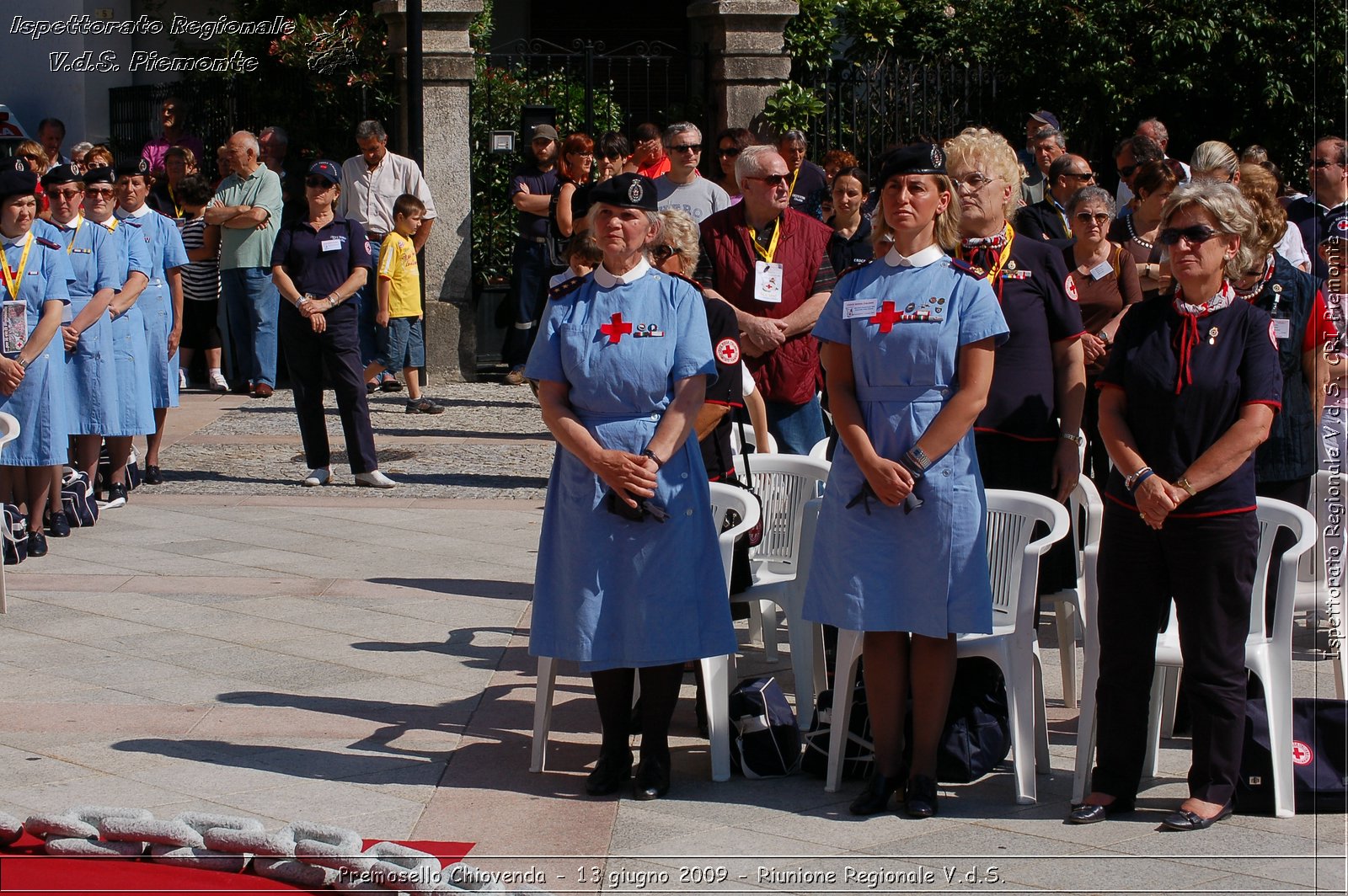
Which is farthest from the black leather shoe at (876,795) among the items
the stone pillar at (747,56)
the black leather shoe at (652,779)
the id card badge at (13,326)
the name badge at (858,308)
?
the stone pillar at (747,56)

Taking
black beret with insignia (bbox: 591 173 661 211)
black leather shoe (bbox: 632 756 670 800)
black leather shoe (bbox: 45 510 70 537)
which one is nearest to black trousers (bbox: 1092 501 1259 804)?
black leather shoe (bbox: 632 756 670 800)

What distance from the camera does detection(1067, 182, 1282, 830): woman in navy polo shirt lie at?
4.78 m

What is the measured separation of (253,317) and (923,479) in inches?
413

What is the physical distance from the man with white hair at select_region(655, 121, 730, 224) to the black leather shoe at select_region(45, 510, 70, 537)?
151 inches

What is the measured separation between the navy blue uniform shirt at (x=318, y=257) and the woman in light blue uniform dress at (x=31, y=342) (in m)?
1.91

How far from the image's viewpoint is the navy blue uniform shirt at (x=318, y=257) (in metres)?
10.6

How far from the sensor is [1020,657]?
17.2ft

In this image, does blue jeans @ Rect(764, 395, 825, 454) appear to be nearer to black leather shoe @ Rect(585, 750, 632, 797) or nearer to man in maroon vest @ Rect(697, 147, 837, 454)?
man in maroon vest @ Rect(697, 147, 837, 454)

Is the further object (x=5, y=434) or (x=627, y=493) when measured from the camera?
(x=5, y=434)

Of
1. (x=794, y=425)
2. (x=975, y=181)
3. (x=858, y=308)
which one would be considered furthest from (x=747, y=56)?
(x=858, y=308)

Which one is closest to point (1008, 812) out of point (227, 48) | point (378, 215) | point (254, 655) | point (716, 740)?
point (716, 740)

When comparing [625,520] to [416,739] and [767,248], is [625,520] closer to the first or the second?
[416,739]

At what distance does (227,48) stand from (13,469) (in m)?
9.23

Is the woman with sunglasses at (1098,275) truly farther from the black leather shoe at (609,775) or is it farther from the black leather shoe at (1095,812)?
the black leather shoe at (609,775)
